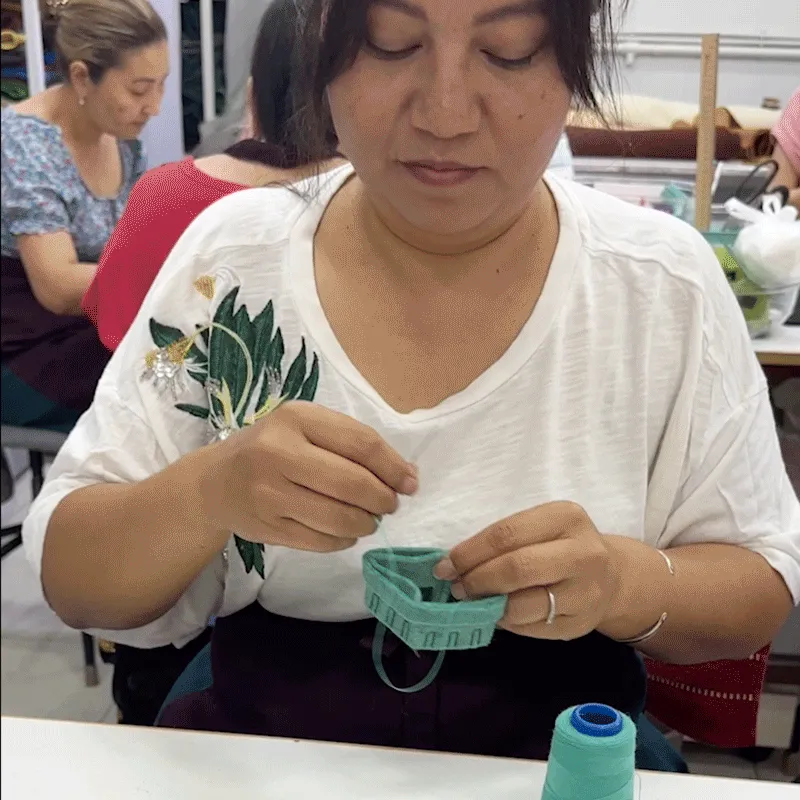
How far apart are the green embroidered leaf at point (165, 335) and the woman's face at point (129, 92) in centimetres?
17

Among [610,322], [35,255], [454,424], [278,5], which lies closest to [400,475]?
[454,424]

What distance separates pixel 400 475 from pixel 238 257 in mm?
245

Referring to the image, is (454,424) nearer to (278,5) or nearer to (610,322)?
(610,322)

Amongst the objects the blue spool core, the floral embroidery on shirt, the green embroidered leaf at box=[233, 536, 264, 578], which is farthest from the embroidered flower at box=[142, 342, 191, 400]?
the blue spool core

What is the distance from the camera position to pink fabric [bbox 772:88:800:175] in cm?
66

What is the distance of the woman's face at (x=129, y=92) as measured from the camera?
27.7 inches

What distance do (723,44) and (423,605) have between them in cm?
43

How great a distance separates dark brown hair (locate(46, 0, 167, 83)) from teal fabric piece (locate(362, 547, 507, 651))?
419 mm

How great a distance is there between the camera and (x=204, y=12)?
26.5 inches

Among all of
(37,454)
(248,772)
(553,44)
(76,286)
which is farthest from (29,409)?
(553,44)

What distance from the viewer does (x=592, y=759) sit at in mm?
474

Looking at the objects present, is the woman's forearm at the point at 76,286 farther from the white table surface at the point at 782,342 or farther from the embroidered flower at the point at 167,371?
the white table surface at the point at 782,342

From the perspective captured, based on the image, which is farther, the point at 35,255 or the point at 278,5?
the point at 35,255

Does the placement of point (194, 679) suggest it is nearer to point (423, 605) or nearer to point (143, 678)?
point (143, 678)
